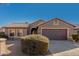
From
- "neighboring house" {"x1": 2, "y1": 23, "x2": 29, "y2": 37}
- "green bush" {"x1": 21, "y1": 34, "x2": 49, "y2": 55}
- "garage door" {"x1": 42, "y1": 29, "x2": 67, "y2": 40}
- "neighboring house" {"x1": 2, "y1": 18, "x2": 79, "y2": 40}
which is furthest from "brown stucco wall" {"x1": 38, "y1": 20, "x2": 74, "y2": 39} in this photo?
"neighboring house" {"x1": 2, "y1": 23, "x2": 29, "y2": 37}

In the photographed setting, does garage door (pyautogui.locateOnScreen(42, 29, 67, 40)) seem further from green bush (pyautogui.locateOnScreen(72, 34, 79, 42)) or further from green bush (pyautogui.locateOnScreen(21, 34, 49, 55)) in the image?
green bush (pyautogui.locateOnScreen(72, 34, 79, 42))

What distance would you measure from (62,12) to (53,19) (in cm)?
38

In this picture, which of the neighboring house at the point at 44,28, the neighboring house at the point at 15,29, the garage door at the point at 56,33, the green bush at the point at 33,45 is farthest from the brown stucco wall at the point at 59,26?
the neighboring house at the point at 15,29

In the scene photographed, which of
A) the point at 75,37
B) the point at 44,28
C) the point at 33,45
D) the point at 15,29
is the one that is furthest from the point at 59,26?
the point at 15,29

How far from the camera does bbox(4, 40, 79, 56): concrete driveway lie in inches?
574

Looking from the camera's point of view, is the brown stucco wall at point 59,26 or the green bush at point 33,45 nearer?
the green bush at point 33,45

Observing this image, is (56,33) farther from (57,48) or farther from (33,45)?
(33,45)

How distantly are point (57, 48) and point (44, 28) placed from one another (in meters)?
0.82

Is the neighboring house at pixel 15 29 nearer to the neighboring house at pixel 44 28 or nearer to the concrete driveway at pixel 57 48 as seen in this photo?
the neighboring house at pixel 44 28

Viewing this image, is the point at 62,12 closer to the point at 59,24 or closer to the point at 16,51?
the point at 59,24

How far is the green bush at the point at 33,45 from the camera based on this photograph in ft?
48.2

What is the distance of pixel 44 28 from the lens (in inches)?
592

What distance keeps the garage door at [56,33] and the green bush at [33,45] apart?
0.74 ft

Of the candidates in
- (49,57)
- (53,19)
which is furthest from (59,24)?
(49,57)
